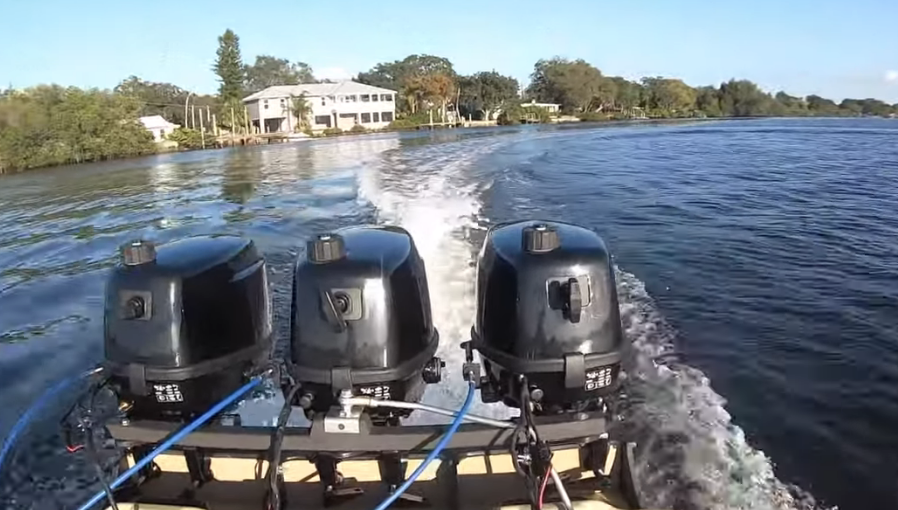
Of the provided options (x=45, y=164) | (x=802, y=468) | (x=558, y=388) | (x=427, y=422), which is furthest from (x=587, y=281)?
(x=45, y=164)

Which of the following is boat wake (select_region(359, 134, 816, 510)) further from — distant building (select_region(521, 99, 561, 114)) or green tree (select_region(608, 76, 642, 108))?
green tree (select_region(608, 76, 642, 108))

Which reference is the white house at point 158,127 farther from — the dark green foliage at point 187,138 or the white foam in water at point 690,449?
the white foam in water at point 690,449

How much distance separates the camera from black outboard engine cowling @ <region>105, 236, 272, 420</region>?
210 centimetres

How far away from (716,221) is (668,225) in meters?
0.64

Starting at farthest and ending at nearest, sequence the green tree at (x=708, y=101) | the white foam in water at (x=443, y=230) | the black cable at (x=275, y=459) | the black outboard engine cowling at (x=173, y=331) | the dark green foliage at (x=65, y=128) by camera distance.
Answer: the green tree at (x=708, y=101), the dark green foliage at (x=65, y=128), the white foam in water at (x=443, y=230), the black outboard engine cowling at (x=173, y=331), the black cable at (x=275, y=459)

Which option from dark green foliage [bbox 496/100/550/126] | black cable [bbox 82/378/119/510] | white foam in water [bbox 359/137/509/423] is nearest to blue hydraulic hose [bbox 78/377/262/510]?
black cable [bbox 82/378/119/510]

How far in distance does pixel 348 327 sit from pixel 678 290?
4.07m

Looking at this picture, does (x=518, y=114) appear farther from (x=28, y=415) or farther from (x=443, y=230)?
(x=28, y=415)

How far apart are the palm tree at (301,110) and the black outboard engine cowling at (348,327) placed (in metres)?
56.4

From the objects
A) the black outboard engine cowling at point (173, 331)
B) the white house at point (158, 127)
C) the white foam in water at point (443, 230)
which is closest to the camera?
the black outboard engine cowling at point (173, 331)

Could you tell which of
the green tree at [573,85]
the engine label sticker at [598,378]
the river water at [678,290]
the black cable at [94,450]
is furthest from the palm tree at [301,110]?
the engine label sticker at [598,378]

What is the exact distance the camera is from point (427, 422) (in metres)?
3.15

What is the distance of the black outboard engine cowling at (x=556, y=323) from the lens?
202cm

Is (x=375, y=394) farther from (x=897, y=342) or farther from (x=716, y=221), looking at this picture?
(x=716, y=221)
